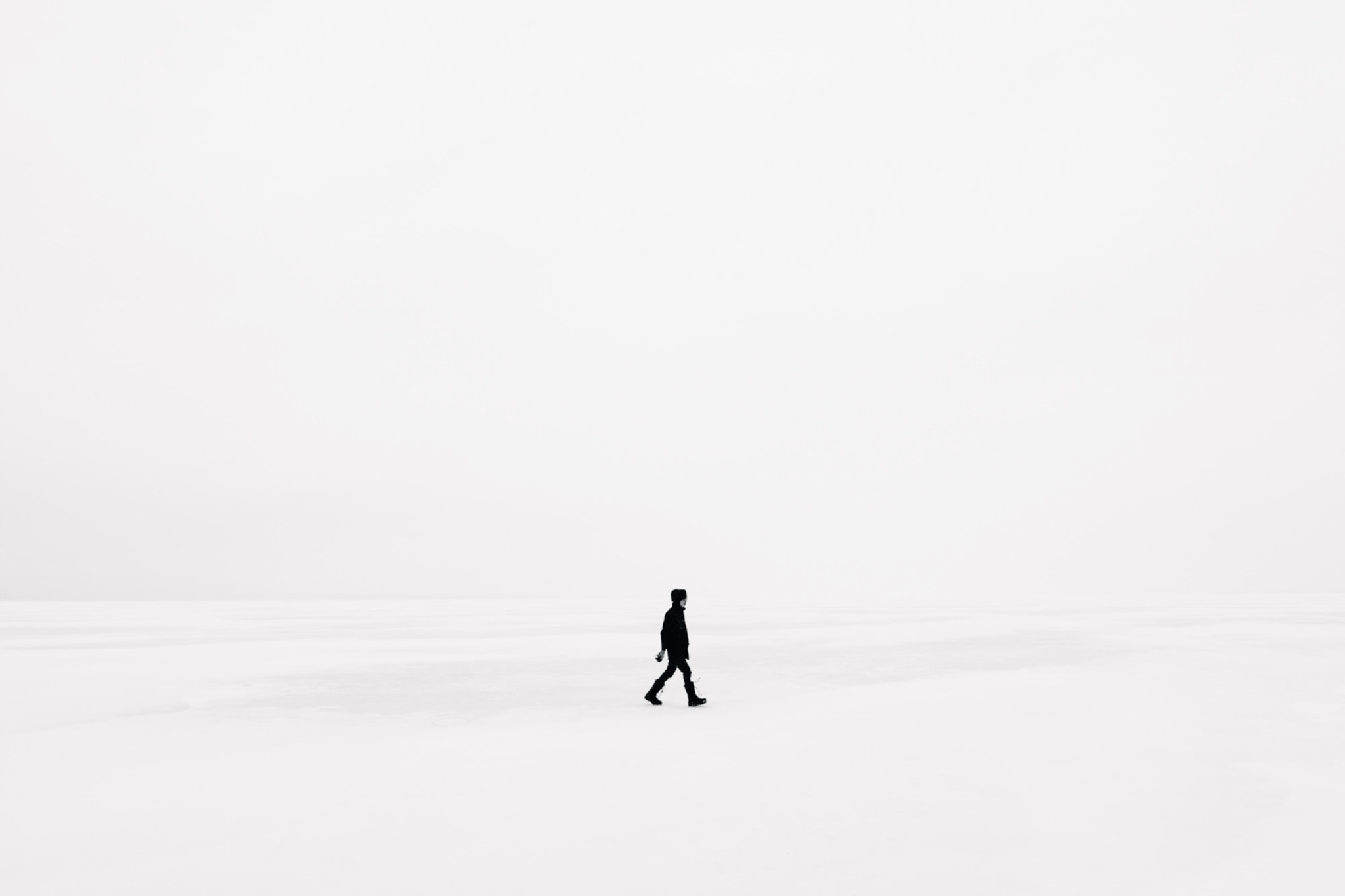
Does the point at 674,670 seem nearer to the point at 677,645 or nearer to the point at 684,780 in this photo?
the point at 677,645

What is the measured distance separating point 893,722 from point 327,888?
26.3ft

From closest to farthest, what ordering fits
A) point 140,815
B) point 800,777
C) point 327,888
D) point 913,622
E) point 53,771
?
point 327,888 < point 140,815 < point 800,777 < point 53,771 < point 913,622

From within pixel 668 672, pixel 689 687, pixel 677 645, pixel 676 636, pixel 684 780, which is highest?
pixel 676 636

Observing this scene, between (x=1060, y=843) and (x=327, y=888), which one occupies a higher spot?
(x=327, y=888)

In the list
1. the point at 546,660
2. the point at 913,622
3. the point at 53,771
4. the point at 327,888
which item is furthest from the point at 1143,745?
the point at 913,622

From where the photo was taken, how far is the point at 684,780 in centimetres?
911

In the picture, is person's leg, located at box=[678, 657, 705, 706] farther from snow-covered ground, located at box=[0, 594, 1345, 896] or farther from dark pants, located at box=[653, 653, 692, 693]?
snow-covered ground, located at box=[0, 594, 1345, 896]

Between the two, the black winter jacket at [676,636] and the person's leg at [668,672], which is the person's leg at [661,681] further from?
the black winter jacket at [676,636]

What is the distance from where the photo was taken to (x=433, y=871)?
642 cm

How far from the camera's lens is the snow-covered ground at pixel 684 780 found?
6414 mm

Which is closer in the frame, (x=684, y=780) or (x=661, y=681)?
(x=684, y=780)

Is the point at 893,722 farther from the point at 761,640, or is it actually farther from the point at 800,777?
the point at 761,640

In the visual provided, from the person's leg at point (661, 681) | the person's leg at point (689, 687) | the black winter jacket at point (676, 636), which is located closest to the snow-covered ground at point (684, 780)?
the person's leg at point (661, 681)

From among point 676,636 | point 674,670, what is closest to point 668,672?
point 674,670
